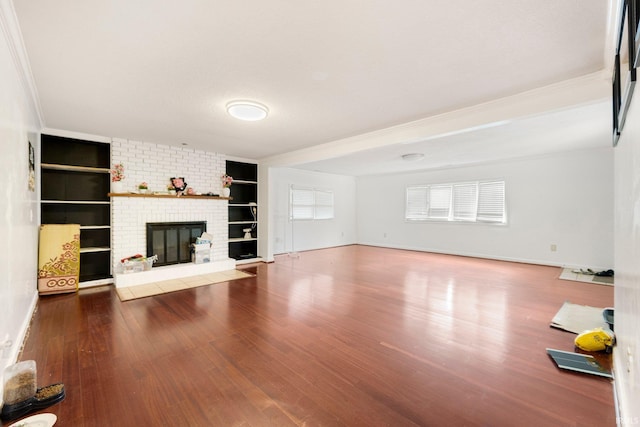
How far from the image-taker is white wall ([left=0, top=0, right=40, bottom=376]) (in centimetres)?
184

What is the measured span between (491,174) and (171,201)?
7.22m

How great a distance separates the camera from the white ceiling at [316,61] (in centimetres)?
171

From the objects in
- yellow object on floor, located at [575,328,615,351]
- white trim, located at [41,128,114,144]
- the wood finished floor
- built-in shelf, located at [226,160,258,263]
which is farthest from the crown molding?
yellow object on floor, located at [575,328,615,351]

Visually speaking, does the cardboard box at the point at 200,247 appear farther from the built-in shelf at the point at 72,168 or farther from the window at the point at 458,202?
the window at the point at 458,202

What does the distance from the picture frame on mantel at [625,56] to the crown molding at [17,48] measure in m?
3.17

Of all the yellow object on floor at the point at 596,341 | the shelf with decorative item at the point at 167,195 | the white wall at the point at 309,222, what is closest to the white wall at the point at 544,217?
the white wall at the point at 309,222

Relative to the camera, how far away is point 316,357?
2314 mm

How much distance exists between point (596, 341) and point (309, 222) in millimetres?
6588

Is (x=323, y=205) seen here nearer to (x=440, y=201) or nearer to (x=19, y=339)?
(x=440, y=201)

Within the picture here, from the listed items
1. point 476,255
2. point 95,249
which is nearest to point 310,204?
point 476,255

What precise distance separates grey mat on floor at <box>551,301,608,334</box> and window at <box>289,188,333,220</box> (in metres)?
5.98

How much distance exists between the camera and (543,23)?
1.80 meters

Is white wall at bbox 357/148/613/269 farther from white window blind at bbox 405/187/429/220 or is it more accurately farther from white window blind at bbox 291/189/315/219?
white window blind at bbox 291/189/315/219

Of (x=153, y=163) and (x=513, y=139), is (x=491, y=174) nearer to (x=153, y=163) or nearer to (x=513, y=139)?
(x=513, y=139)
